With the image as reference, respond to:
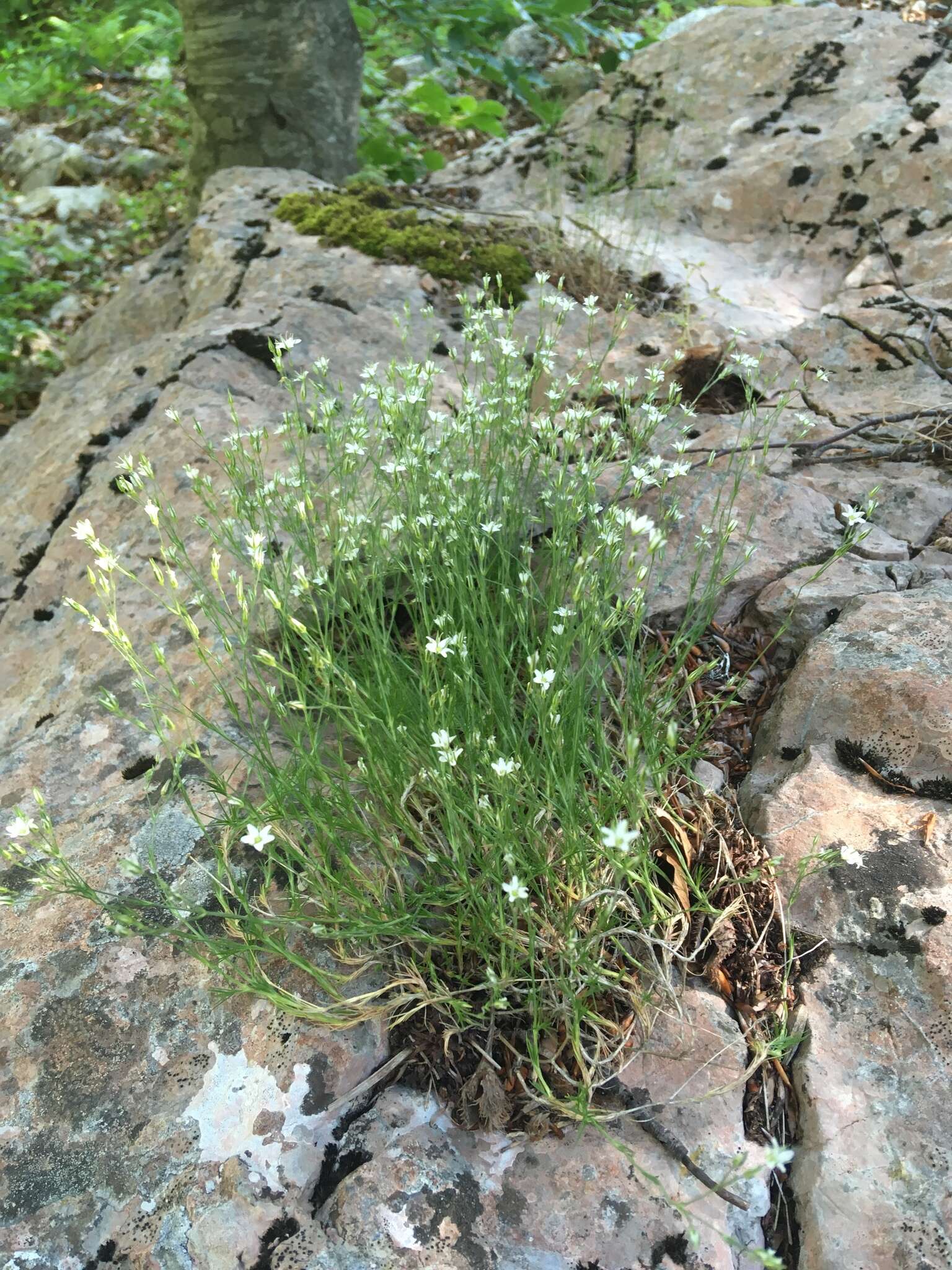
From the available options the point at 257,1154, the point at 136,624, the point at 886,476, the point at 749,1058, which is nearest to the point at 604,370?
the point at 886,476

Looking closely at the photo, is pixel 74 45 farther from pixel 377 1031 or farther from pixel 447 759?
pixel 377 1031

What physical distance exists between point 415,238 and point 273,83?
1.77m

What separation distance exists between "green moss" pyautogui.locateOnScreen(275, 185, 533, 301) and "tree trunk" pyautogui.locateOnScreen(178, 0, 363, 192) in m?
0.97

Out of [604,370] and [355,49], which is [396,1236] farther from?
[355,49]

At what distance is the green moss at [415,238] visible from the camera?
13.6 ft

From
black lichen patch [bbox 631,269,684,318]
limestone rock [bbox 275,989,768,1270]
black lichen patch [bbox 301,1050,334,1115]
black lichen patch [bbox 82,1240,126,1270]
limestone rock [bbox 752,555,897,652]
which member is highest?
black lichen patch [bbox 631,269,684,318]

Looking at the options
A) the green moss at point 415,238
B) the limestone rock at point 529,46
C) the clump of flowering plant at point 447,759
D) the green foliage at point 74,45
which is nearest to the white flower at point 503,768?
the clump of flowering plant at point 447,759

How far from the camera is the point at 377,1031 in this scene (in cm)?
180

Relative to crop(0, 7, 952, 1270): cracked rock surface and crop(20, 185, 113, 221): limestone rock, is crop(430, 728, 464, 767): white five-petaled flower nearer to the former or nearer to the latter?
crop(0, 7, 952, 1270): cracked rock surface

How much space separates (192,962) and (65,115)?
33.8 feet

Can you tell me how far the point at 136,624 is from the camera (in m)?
2.80

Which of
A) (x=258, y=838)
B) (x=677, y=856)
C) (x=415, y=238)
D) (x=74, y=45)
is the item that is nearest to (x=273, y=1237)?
(x=258, y=838)

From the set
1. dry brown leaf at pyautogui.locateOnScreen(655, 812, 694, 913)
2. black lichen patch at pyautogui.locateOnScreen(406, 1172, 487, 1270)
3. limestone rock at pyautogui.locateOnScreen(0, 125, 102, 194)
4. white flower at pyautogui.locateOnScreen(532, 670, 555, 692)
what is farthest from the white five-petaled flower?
limestone rock at pyautogui.locateOnScreen(0, 125, 102, 194)

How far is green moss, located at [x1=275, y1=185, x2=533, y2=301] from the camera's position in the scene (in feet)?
13.6
